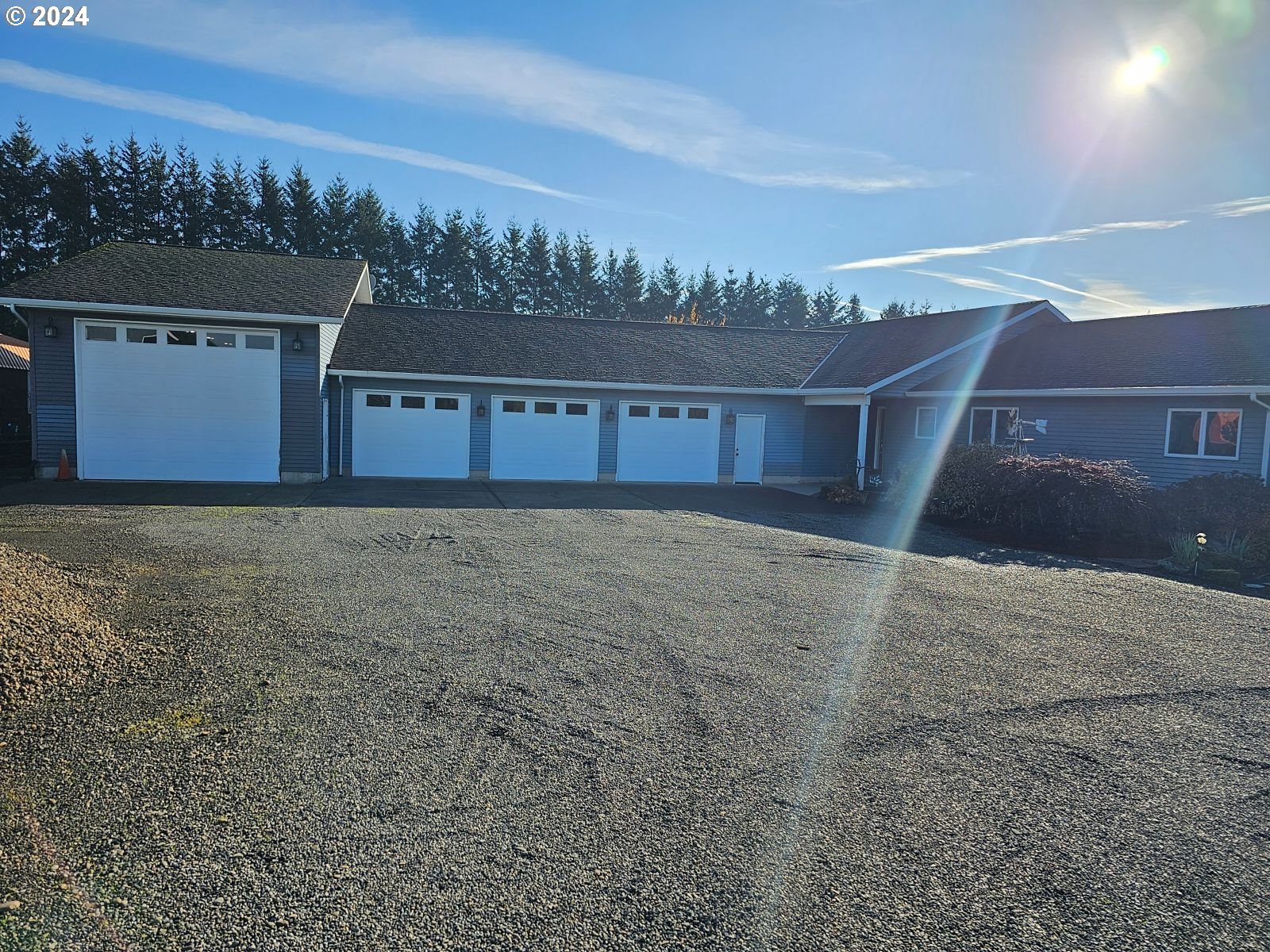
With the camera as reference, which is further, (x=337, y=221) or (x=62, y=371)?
(x=337, y=221)

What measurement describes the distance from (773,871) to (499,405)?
17.0 meters

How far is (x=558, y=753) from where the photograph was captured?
4.10 metres

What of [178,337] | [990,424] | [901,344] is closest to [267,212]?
[178,337]

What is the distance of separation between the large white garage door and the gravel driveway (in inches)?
374

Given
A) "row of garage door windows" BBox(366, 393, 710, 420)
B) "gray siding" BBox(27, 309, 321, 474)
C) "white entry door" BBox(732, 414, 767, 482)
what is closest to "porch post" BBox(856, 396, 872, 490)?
"white entry door" BBox(732, 414, 767, 482)

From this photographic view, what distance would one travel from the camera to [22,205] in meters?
34.1

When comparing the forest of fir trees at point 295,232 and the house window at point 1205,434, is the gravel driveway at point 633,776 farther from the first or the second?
the forest of fir trees at point 295,232

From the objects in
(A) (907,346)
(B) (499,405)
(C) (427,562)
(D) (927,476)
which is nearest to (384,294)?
(B) (499,405)

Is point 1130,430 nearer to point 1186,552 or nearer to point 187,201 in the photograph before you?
point 1186,552

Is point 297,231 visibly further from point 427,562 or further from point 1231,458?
point 1231,458

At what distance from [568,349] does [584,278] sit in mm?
25571

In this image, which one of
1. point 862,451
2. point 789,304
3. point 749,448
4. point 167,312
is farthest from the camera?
point 789,304

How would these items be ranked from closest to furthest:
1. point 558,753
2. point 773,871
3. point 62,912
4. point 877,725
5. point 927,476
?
point 62,912 < point 773,871 < point 558,753 < point 877,725 < point 927,476

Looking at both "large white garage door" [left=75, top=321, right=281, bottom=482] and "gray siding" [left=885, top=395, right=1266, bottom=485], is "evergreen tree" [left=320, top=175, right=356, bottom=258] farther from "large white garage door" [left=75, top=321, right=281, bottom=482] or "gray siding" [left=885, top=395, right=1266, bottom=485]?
"gray siding" [left=885, top=395, right=1266, bottom=485]
